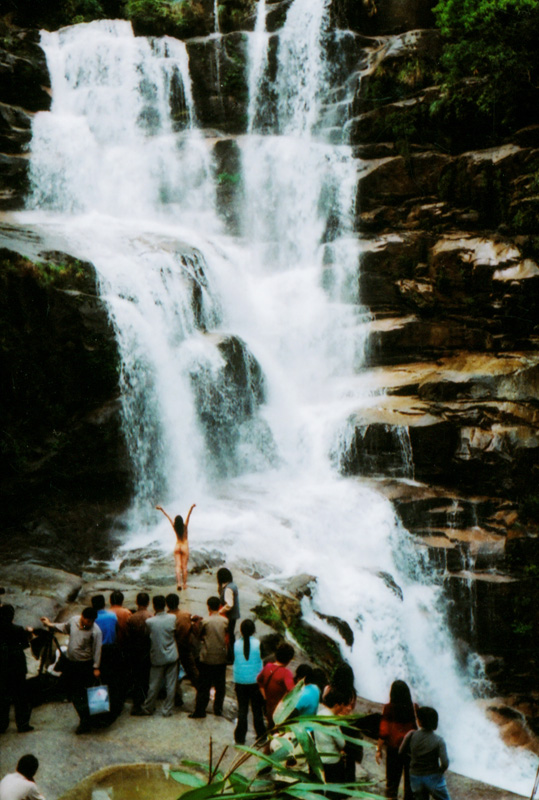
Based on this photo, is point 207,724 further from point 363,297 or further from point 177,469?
point 363,297

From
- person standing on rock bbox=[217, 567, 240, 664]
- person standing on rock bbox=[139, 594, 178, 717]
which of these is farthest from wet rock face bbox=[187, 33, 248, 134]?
person standing on rock bbox=[139, 594, 178, 717]

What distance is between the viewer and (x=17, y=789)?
444 cm

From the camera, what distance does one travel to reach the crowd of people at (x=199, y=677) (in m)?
5.89

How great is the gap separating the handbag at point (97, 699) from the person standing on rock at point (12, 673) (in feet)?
2.34

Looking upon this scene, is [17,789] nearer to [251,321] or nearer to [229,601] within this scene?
[229,601]

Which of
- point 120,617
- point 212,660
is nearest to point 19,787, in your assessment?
point 212,660

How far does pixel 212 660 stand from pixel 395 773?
2208 mm

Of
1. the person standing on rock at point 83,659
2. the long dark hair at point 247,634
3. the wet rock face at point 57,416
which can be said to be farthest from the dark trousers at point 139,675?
the wet rock face at point 57,416

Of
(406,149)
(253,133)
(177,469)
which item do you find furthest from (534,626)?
(253,133)

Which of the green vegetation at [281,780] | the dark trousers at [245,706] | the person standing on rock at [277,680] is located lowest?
the dark trousers at [245,706]

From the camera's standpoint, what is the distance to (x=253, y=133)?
25.4 meters

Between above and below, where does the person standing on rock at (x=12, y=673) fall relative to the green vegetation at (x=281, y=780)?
below

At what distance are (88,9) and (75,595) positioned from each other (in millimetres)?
29812

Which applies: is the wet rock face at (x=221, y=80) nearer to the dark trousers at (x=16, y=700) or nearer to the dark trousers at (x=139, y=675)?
the dark trousers at (x=139, y=675)
